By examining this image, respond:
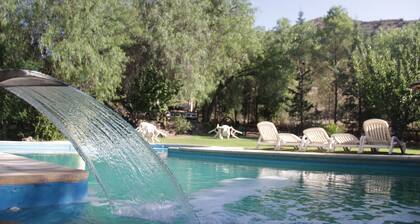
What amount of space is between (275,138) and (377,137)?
304 cm

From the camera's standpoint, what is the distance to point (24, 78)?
4.54 metres

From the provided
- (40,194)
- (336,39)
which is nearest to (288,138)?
(40,194)

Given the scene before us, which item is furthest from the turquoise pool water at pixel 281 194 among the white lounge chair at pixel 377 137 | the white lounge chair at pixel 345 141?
the white lounge chair at pixel 345 141

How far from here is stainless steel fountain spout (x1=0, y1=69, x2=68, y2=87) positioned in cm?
436

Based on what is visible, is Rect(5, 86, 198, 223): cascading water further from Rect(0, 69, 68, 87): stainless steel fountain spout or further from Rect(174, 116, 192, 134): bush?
Rect(174, 116, 192, 134): bush

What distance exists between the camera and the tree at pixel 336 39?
28122 mm

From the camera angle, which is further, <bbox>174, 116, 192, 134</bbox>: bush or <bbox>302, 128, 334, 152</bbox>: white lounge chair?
<bbox>174, 116, 192, 134</bbox>: bush

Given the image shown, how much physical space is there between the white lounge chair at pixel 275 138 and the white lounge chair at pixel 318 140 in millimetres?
232

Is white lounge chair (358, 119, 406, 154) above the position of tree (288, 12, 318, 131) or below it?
below

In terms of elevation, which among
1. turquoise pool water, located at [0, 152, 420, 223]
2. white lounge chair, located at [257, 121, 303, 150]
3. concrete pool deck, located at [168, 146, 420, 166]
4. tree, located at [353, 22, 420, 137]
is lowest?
turquoise pool water, located at [0, 152, 420, 223]

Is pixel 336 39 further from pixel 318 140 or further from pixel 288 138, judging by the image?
pixel 318 140

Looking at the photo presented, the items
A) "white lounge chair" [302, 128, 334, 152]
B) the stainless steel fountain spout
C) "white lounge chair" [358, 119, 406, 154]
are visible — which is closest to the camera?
the stainless steel fountain spout

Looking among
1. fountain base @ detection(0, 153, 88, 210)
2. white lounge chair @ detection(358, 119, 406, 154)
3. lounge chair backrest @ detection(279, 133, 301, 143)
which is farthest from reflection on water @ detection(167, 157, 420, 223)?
lounge chair backrest @ detection(279, 133, 301, 143)

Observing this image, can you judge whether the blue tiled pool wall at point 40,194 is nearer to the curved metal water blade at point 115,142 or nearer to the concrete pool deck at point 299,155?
the curved metal water blade at point 115,142
